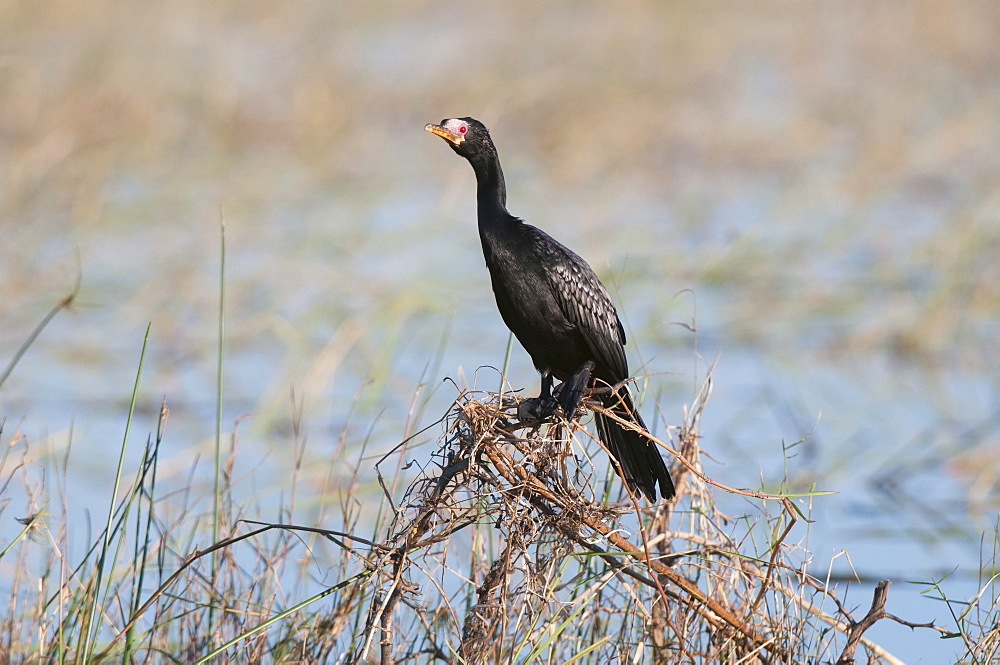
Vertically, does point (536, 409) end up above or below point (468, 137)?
below

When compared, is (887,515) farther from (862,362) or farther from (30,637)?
(30,637)

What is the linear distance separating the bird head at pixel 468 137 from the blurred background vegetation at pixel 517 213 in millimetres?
680

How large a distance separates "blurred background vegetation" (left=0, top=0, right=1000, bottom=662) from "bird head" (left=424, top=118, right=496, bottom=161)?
2.23 ft

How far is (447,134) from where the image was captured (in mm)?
3430

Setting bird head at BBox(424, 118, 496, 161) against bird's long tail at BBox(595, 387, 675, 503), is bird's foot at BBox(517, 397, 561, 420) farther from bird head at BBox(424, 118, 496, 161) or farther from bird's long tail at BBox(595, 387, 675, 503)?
bird head at BBox(424, 118, 496, 161)

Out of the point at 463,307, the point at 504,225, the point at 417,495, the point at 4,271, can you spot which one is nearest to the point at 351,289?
the point at 463,307

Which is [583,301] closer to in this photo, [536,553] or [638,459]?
[638,459]

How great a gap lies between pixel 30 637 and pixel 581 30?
10.1 meters

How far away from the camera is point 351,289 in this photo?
23.2 feet

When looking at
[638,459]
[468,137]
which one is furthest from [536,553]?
[468,137]

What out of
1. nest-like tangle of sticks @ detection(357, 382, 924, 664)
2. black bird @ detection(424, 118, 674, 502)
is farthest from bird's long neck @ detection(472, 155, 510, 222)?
nest-like tangle of sticks @ detection(357, 382, 924, 664)

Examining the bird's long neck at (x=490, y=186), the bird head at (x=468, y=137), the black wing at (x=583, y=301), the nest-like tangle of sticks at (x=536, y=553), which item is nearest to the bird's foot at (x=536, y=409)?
the nest-like tangle of sticks at (x=536, y=553)

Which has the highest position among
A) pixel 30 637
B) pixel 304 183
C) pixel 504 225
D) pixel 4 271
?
pixel 304 183

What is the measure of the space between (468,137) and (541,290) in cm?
48
